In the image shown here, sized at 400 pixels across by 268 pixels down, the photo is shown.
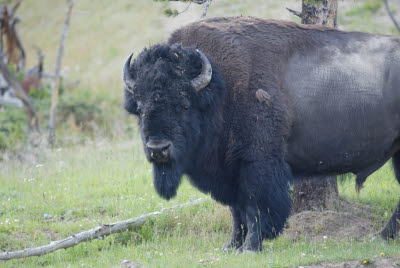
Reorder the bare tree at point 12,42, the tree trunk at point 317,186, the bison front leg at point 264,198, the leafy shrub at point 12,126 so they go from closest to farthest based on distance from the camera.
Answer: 1. the bison front leg at point 264,198
2. the tree trunk at point 317,186
3. the leafy shrub at point 12,126
4. the bare tree at point 12,42

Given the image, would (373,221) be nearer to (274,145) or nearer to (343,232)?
(343,232)

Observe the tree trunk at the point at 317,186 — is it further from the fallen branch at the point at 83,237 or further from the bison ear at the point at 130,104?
the bison ear at the point at 130,104

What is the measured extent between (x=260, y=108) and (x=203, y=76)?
2.57 feet

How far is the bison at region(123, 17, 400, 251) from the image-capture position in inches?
241

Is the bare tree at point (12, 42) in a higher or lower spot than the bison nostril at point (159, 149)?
lower

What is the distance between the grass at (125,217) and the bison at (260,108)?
588 mm

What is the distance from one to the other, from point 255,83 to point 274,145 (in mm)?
782

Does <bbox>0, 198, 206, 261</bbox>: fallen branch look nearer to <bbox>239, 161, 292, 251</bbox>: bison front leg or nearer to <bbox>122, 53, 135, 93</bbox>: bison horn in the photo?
<bbox>239, 161, 292, 251</bbox>: bison front leg

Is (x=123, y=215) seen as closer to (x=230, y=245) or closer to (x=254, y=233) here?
(x=230, y=245)

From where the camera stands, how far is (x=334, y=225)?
23.9 ft

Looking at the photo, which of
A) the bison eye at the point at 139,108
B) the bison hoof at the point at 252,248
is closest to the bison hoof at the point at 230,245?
the bison hoof at the point at 252,248

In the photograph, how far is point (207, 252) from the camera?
21.6 feet

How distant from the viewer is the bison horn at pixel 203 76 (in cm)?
607

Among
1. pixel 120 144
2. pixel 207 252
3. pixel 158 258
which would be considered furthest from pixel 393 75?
pixel 120 144
